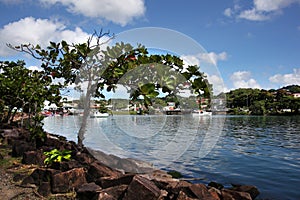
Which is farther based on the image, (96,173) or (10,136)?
(10,136)

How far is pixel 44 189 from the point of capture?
6.74 metres

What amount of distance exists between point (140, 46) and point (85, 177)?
13.7 feet

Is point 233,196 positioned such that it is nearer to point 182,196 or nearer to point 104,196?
point 182,196

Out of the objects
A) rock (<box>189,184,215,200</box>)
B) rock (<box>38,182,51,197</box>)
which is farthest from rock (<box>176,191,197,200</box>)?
rock (<box>38,182,51,197</box>)

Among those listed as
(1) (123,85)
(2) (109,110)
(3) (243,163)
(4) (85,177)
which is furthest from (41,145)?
(3) (243,163)

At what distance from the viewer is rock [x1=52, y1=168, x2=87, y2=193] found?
6879 millimetres

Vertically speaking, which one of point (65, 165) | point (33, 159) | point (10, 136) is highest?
point (10, 136)

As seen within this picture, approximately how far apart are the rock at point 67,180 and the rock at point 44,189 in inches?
4.9

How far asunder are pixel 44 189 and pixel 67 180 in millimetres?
602

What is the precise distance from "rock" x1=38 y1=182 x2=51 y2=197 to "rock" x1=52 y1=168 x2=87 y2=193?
12 cm

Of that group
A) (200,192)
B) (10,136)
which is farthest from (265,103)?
(200,192)

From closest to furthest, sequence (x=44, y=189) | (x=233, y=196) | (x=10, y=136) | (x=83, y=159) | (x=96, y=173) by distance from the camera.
Result: (x=44, y=189) → (x=96, y=173) → (x=233, y=196) → (x=83, y=159) → (x=10, y=136)

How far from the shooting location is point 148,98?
249 inches

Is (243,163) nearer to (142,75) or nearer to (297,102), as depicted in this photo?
(142,75)
